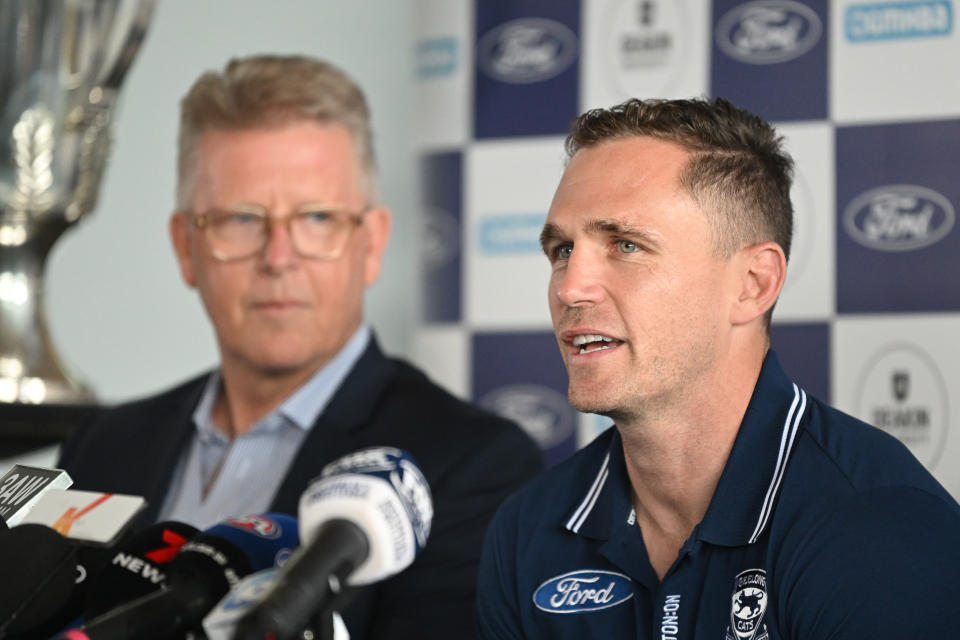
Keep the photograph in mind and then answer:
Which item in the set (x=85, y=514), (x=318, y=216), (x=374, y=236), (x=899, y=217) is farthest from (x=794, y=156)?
(x=85, y=514)

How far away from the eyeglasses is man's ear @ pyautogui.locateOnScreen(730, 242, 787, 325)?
28.7 inches

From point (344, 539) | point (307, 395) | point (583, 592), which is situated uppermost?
point (344, 539)

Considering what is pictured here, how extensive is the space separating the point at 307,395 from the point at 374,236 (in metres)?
0.31

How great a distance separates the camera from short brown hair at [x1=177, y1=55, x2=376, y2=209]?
6.22ft

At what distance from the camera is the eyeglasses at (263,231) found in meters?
1.86

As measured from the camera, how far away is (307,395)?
1830 mm

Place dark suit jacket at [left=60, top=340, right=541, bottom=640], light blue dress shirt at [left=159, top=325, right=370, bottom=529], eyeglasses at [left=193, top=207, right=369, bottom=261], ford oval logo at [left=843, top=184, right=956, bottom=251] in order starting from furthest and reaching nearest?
ford oval logo at [left=843, top=184, right=956, bottom=251] < eyeglasses at [left=193, top=207, right=369, bottom=261] < light blue dress shirt at [left=159, top=325, right=370, bottom=529] < dark suit jacket at [left=60, top=340, right=541, bottom=640]

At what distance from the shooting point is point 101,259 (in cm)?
308

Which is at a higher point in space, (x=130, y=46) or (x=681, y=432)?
(x=130, y=46)

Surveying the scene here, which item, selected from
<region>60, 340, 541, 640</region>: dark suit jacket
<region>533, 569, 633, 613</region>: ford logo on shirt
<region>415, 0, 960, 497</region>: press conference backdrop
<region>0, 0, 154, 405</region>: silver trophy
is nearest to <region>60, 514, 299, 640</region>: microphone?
<region>533, 569, 633, 613</region>: ford logo on shirt

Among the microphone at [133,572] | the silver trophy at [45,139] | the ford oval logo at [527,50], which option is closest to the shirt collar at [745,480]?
the microphone at [133,572]

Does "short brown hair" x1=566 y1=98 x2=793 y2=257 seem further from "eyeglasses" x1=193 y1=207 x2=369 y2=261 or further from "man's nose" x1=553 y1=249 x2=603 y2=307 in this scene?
"eyeglasses" x1=193 y1=207 x2=369 y2=261

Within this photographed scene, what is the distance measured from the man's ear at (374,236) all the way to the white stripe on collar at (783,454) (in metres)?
0.86

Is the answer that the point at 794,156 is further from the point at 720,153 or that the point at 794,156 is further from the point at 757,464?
the point at 757,464
